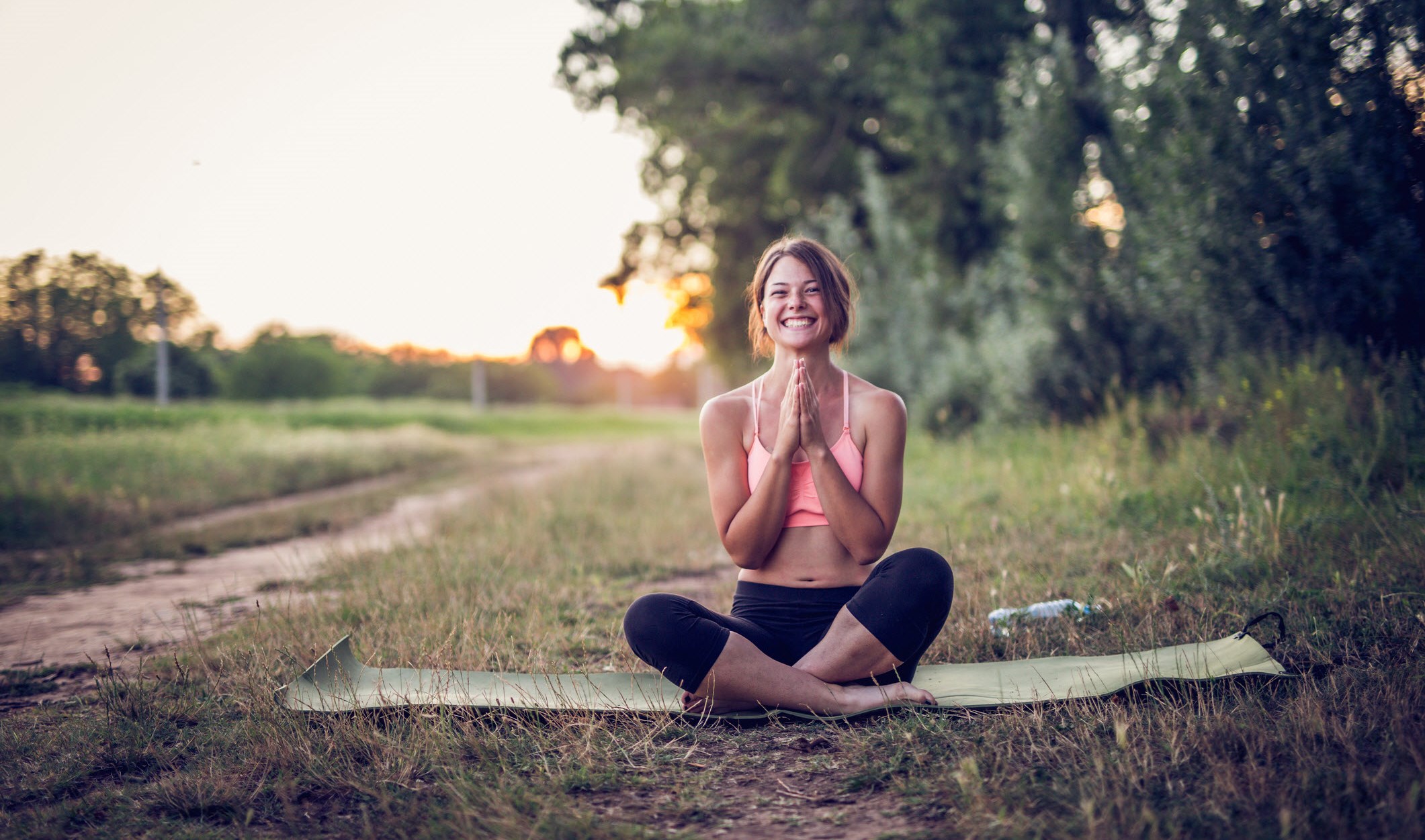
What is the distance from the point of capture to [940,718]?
267cm

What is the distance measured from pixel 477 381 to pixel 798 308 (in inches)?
1834

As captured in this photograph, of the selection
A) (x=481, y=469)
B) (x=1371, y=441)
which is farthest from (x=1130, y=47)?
(x=481, y=469)

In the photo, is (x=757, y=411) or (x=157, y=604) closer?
(x=757, y=411)

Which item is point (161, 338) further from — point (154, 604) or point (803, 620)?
point (803, 620)

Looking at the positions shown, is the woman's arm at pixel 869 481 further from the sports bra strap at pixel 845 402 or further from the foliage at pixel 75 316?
the foliage at pixel 75 316

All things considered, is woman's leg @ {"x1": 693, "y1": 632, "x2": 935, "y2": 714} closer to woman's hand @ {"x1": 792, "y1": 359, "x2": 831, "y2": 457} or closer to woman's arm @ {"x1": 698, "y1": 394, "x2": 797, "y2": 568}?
woman's arm @ {"x1": 698, "y1": 394, "x2": 797, "y2": 568}

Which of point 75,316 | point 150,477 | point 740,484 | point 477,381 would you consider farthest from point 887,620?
point 477,381

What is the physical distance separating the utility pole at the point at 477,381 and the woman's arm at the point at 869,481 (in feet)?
143

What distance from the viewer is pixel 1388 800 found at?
1868 mm

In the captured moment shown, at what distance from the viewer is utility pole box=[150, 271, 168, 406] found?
327 inches

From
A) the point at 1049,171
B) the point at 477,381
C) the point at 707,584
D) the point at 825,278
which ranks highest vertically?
the point at 1049,171

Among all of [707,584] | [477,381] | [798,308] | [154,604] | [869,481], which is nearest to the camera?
[869,481]

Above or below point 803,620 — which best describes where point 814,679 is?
below

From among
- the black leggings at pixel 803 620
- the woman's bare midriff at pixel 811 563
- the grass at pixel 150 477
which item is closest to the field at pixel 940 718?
the black leggings at pixel 803 620
